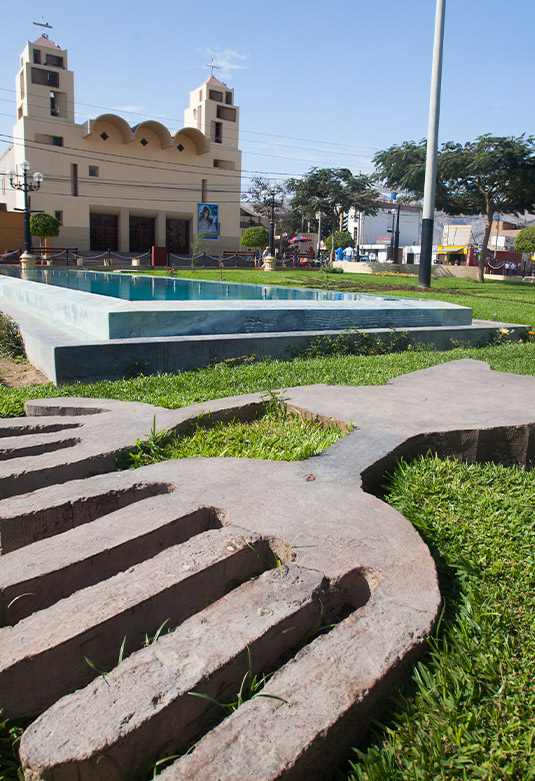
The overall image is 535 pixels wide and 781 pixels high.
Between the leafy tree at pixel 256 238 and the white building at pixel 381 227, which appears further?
the white building at pixel 381 227

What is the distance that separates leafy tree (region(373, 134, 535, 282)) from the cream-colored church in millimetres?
19295

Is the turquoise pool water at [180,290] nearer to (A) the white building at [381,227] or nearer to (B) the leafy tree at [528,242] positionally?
(B) the leafy tree at [528,242]

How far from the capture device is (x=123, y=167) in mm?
40656

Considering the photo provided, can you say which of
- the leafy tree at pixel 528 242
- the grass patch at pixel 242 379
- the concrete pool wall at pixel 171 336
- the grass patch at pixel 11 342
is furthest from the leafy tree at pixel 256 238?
the grass patch at pixel 242 379

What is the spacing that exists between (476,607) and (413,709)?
472mm

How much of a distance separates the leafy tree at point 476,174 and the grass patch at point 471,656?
24.6 m

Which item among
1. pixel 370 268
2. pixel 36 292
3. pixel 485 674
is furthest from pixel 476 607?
pixel 370 268

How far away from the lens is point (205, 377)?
4727mm

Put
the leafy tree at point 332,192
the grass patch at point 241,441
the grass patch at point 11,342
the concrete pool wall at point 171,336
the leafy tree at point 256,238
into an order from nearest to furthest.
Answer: the grass patch at point 241,441
the concrete pool wall at point 171,336
the grass patch at point 11,342
the leafy tree at point 256,238
the leafy tree at point 332,192

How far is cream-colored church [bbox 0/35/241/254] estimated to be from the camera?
1491 inches

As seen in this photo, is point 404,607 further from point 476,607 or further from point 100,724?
point 100,724

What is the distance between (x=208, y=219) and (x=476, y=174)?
2350 cm

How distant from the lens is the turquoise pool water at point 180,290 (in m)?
12.6

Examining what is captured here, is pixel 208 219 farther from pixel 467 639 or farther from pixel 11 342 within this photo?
pixel 467 639
